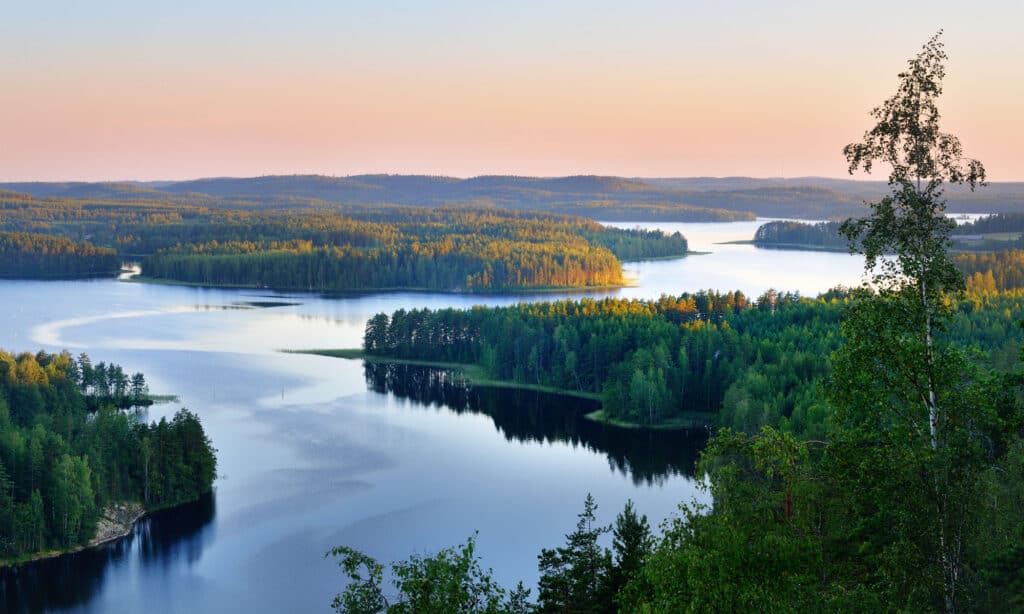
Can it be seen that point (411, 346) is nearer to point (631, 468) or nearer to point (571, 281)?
point (631, 468)

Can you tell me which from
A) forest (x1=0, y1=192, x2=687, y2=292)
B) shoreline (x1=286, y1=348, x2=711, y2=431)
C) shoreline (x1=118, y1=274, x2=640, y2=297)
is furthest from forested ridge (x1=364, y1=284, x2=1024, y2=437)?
forest (x1=0, y1=192, x2=687, y2=292)

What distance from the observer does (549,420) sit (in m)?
62.4

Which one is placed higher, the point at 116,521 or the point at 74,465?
the point at 74,465

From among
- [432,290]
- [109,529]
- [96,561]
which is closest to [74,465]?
[109,529]

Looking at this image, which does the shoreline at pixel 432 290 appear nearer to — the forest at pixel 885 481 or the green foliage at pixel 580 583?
the green foliage at pixel 580 583

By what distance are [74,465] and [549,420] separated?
29734 mm

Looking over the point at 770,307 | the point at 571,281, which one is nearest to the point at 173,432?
the point at 770,307

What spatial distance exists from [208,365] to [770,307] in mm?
44259

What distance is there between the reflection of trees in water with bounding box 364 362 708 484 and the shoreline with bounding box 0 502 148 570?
850 inches

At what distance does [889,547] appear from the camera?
12.9 m

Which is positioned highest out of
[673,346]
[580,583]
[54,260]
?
[580,583]

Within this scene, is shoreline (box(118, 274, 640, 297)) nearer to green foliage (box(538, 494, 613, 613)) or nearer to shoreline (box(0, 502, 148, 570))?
shoreline (box(0, 502, 148, 570))

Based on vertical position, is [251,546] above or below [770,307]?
below

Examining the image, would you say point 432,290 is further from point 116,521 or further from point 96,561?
point 96,561
